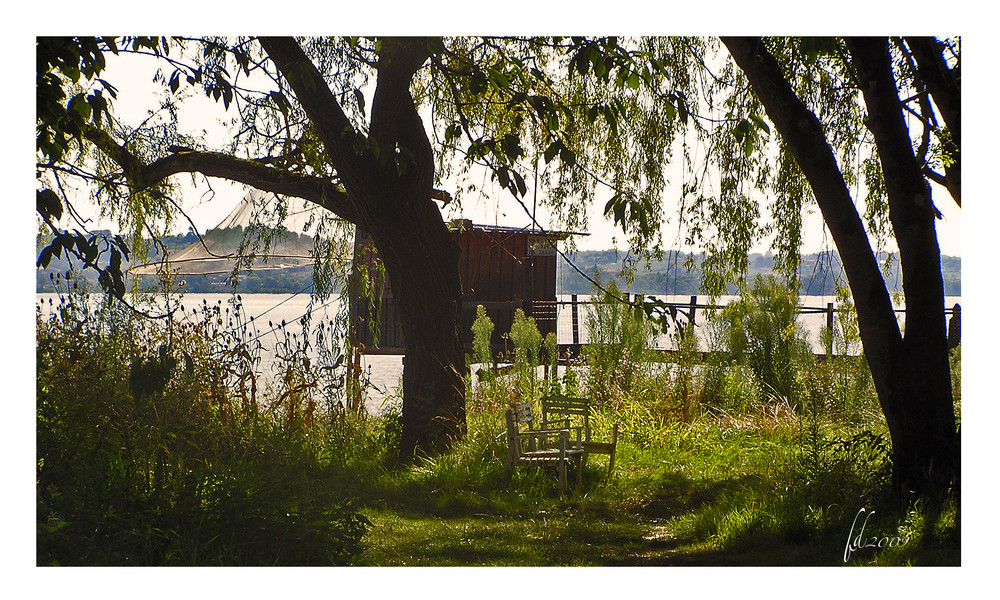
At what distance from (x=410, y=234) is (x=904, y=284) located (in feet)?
9.30

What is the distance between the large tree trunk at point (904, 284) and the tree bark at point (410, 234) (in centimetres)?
215

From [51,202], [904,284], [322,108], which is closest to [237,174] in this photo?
[322,108]

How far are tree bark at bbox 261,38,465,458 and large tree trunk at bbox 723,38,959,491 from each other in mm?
2149

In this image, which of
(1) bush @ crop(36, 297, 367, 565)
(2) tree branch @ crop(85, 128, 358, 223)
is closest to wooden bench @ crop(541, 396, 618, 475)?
(1) bush @ crop(36, 297, 367, 565)

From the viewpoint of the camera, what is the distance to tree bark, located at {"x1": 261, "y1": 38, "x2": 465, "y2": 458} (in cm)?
466

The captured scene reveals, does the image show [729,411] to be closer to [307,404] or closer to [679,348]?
[679,348]

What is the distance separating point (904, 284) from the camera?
3422mm

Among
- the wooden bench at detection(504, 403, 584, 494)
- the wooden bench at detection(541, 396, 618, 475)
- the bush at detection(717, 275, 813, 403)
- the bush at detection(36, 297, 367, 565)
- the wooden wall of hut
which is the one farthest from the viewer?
the wooden wall of hut

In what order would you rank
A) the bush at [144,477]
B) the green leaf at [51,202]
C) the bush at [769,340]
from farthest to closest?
the bush at [769,340], the bush at [144,477], the green leaf at [51,202]

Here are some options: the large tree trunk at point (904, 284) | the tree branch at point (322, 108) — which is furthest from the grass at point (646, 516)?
the tree branch at point (322, 108)

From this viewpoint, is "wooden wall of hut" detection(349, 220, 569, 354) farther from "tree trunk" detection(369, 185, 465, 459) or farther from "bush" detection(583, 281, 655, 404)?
"tree trunk" detection(369, 185, 465, 459)

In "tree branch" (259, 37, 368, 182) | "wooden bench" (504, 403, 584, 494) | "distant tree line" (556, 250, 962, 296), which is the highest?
"tree branch" (259, 37, 368, 182)

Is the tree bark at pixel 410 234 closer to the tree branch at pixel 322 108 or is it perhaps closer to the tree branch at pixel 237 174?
the tree branch at pixel 322 108

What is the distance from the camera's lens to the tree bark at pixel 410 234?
184 inches
